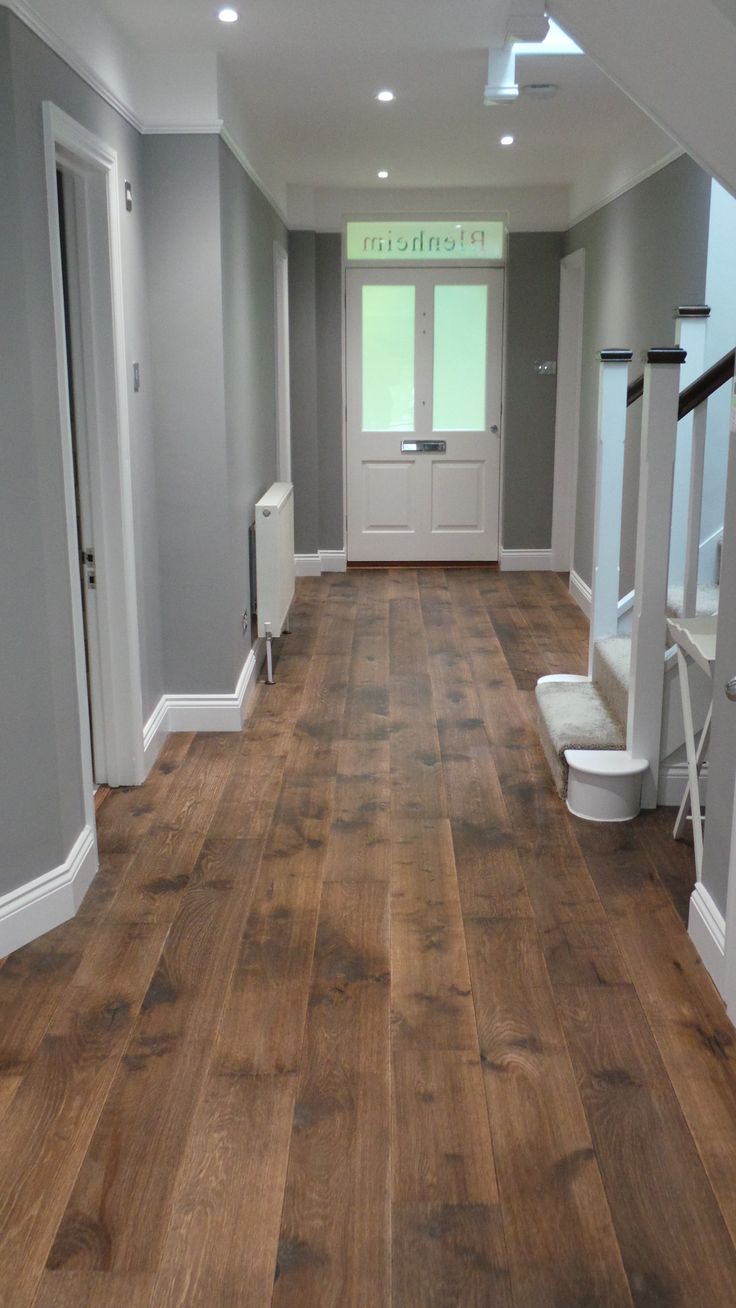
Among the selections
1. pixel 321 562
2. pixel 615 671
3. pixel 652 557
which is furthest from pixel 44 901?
pixel 321 562

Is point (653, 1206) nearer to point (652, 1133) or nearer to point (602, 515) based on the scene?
point (652, 1133)

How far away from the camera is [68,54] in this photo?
3201 millimetres

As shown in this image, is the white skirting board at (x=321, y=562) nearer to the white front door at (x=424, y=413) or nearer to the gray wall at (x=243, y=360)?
the white front door at (x=424, y=413)

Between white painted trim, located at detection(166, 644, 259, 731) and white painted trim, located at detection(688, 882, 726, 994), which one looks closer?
white painted trim, located at detection(688, 882, 726, 994)

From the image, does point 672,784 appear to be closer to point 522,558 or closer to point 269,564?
point 269,564

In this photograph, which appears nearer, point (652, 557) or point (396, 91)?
point (652, 557)

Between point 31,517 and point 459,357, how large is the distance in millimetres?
5722

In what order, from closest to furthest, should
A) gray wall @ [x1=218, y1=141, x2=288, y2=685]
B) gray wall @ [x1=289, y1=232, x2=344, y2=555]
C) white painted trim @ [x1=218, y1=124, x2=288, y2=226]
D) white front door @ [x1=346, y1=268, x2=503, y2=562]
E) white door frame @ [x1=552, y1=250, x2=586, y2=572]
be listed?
white painted trim @ [x1=218, y1=124, x2=288, y2=226], gray wall @ [x1=218, y1=141, x2=288, y2=685], white door frame @ [x1=552, y1=250, x2=586, y2=572], gray wall @ [x1=289, y1=232, x2=344, y2=555], white front door @ [x1=346, y1=268, x2=503, y2=562]

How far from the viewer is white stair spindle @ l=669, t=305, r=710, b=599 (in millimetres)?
4340

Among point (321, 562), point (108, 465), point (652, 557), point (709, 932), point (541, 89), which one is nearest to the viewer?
point (709, 932)

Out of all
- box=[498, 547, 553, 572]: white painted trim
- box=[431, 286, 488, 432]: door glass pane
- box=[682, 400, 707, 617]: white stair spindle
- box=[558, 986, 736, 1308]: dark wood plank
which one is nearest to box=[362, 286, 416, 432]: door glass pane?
box=[431, 286, 488, 432]: door glass pane

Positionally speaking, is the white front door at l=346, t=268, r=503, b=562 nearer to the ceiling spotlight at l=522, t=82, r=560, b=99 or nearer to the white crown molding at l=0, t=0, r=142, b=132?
the ceiling spotlight at l=522, t=82, r=560, b=99

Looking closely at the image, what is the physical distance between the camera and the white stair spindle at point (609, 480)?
14.5ft

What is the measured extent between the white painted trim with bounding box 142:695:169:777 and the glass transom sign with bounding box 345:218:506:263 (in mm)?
4425
